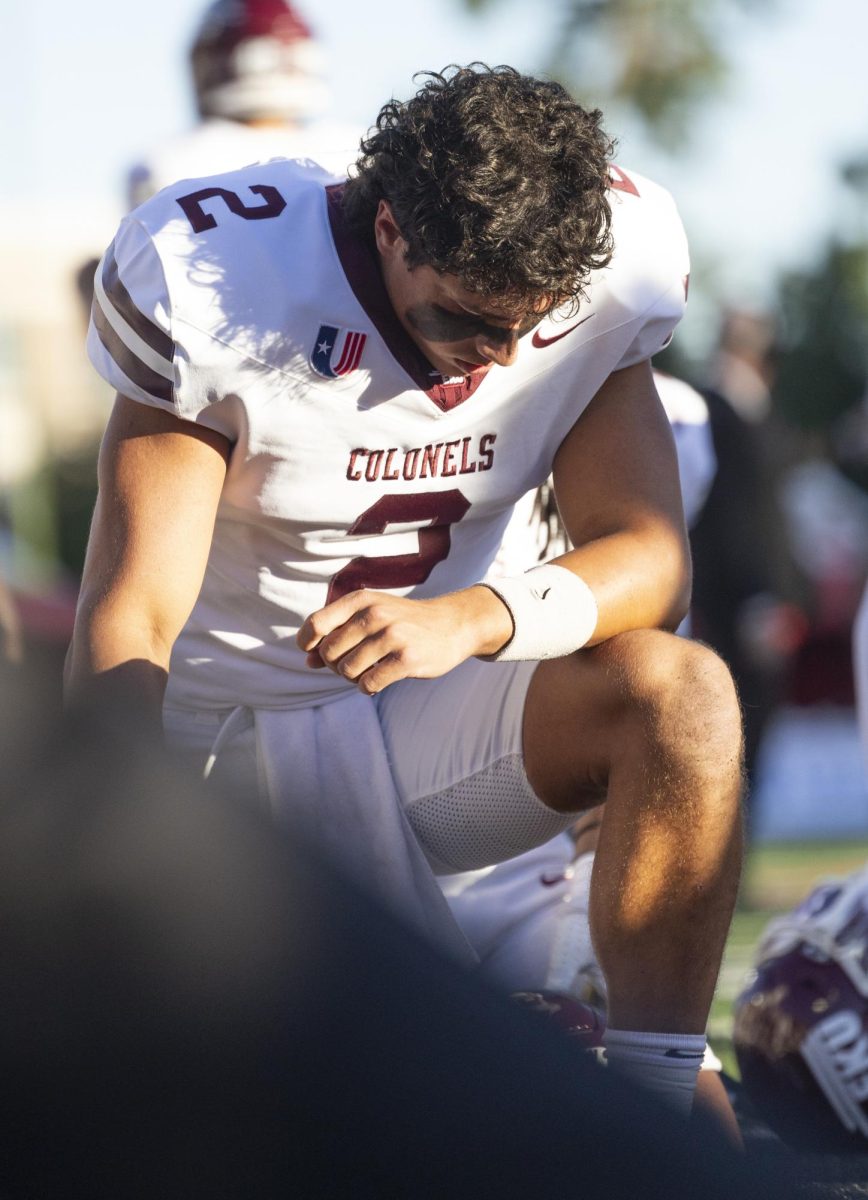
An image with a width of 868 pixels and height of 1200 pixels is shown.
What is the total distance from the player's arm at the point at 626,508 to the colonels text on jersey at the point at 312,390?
0.04 metres

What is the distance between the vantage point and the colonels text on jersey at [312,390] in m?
2.06

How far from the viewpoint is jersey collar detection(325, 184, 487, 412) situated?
6.99 feet

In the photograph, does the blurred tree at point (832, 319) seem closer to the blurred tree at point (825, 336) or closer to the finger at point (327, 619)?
the blurred tree at point (825, 336)

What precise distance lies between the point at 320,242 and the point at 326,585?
0.49m

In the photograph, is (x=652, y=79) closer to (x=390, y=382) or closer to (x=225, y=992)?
(x=390, y=382)

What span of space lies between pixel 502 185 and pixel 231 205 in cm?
40

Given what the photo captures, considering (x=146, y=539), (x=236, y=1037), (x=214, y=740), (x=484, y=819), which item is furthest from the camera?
(x=214, y=740)

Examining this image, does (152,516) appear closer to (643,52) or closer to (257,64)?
(257,64)

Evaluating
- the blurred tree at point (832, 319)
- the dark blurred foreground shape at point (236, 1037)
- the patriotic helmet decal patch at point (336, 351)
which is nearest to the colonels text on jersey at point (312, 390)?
the patriotic helmet decal patch at point (336, 351)

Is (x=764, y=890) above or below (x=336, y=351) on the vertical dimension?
below

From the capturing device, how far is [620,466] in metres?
2.26

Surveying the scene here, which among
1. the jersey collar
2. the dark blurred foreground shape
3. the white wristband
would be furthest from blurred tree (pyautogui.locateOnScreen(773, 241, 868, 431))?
the dark blurred foreground shape

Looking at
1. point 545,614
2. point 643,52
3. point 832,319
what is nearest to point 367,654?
point 545,614

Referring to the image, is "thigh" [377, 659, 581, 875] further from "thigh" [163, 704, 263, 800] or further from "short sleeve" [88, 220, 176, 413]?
"short sleeve" [88, 220, 176, 413]
